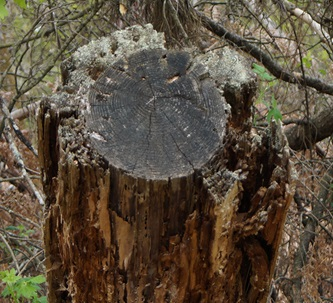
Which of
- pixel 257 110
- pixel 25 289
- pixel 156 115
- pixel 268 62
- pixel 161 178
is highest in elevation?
pixel 268 62

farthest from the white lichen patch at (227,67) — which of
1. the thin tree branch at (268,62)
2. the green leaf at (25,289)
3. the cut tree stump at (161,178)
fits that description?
the thin tree branch at (268,62)

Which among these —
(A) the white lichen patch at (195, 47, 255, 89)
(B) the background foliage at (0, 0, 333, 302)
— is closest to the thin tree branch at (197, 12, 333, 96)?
(B) the background foliage at (0, 0, 333, 302)

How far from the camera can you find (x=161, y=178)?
5.02 feet

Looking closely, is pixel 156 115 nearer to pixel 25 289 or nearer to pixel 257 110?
pixel 25 289

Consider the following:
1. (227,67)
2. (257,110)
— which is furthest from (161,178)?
(257,110)

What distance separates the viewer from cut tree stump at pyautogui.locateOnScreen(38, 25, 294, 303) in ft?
5.18

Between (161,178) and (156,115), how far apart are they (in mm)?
235

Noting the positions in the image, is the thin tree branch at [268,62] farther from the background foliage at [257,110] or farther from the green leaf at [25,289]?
the green leaf at [25,289]

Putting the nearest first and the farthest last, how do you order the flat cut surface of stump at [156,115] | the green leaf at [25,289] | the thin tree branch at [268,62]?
the flat cut surface of stump at [156,115], the green leaf at [25,289], the thin tree branch at [268,62]

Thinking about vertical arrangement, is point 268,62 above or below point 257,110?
above

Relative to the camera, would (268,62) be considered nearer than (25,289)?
No

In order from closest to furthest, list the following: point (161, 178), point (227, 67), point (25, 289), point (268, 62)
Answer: point (161, 178) → point (227, 67) → point (25, 289) → point (268, 62)

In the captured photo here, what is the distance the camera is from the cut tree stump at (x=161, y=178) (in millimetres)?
1578

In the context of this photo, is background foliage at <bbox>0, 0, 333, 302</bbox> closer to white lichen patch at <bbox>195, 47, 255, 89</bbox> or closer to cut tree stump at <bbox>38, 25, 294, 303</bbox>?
white lichen patch at <bbox>195, 47, 255, 89</bbox>
